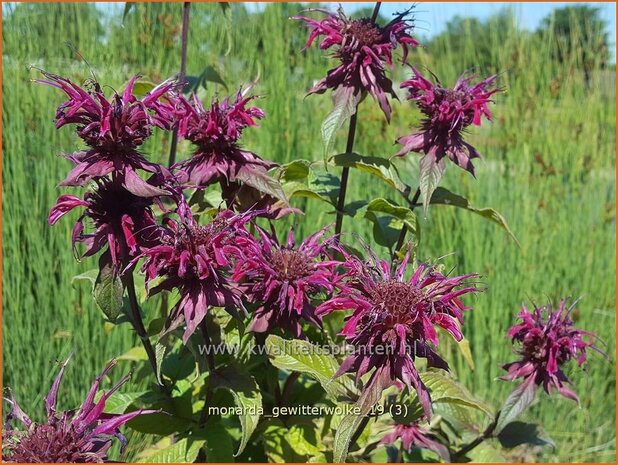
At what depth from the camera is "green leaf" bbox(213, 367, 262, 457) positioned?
1.02 metres

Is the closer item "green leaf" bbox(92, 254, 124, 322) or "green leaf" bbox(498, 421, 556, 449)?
"green leaf" bbox(92, 254, 124, 322)

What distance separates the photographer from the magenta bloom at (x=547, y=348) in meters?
1.28

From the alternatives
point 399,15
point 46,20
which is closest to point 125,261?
point 399,15

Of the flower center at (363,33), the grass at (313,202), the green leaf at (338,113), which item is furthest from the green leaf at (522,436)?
the flower center at (363,33)

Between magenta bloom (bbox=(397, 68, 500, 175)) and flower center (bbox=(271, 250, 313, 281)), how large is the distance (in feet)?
1.07

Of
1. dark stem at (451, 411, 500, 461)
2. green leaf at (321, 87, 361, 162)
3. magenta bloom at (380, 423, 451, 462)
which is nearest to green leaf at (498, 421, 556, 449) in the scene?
dark stem at (451, 411, 500, 461)

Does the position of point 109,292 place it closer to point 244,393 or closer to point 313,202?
point 244,393

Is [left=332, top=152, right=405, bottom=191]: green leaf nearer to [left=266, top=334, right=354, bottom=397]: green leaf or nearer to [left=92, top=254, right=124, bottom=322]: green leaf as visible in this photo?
[left=266, top=334, right=354, bottom=397]: green leaf

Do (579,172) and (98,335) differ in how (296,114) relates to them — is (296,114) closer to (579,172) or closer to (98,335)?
(98,335)

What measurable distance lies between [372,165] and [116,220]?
50cm

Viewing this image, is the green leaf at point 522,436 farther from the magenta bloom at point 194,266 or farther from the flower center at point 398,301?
the magenta bloom at point 194,266

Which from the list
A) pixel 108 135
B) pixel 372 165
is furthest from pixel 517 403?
pixel 108 135

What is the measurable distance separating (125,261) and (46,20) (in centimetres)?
186

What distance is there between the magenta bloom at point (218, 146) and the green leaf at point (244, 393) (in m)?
0.35
